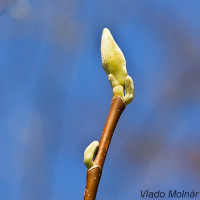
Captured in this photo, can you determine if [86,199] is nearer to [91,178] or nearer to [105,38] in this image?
[91,178]

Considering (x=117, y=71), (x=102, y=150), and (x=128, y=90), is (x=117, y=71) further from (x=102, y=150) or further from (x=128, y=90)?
(x=102, y=150)

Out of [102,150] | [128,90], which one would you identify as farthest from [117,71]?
[102,150]

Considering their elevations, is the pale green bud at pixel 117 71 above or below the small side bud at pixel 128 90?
above

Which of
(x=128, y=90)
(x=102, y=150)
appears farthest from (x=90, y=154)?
(x=128, y=90)

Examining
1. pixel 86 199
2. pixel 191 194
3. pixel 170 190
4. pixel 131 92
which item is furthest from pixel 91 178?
pixel 191 194

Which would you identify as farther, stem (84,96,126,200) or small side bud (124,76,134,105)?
small side bud (124,76,134,105)

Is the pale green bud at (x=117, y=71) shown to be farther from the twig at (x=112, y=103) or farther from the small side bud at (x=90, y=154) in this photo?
the small side bud at (x=90, y=154)

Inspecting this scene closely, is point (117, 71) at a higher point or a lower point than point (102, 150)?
higher

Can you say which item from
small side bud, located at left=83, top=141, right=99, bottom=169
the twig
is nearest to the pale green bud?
the twig

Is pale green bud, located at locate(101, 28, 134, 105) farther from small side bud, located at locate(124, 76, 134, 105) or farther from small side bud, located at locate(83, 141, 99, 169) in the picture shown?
small side bud, located at locate(83, 141, 99, 169)

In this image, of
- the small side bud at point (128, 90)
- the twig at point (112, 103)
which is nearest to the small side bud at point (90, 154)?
the twig at point (112, 103)
